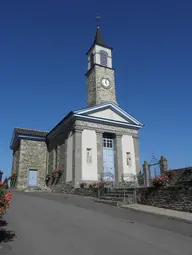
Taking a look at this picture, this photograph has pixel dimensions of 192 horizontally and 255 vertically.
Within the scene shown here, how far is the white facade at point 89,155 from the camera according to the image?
56.9 feet

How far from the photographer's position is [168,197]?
10.1 m

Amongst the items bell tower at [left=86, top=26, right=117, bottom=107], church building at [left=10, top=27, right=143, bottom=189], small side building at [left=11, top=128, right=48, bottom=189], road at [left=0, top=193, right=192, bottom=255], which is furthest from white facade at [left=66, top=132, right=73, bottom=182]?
road at [left=0, top=193, right=192, bottom=255]

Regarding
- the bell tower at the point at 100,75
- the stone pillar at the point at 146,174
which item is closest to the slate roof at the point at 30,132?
the bell tower at the point at 100,75

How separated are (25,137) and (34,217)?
55.7 feet

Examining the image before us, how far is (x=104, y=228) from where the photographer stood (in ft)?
22.3

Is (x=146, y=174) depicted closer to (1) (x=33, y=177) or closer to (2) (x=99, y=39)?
(1) (x=33, y=177)

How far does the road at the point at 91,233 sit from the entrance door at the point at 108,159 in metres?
9.28

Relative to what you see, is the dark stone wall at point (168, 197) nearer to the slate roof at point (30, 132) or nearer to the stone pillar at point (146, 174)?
the stone pillar at point (146, 174)

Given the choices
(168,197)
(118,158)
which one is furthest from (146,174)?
(118,158)

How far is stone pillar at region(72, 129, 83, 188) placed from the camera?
54.9ft

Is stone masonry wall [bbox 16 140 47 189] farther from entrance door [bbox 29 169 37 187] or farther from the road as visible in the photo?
the road

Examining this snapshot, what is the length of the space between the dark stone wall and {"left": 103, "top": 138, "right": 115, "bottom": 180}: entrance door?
22.8ft

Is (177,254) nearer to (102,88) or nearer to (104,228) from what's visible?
(104,228)

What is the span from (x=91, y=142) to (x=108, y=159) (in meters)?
2.13
